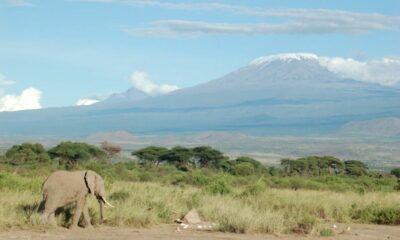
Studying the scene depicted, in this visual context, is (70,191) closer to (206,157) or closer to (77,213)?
(77,213)

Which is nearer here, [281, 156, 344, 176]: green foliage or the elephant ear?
the elephant ear

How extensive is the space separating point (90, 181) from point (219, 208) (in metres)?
3.55

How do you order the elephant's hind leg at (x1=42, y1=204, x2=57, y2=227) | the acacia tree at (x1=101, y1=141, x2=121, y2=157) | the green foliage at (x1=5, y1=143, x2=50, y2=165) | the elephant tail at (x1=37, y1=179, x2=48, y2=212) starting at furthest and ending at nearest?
the acacia tree at (x1=101, y1=141, x2=121, y2=157)
the green foliage at (x1=5, y1=143, x2=50, y2=165)
the elephant tail at (x1=37, y1=179, x2=48, y2=212)
the elephant's hind leg at (x1=42, y1=204, x2=57, y2=227)

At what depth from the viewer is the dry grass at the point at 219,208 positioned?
1612cm

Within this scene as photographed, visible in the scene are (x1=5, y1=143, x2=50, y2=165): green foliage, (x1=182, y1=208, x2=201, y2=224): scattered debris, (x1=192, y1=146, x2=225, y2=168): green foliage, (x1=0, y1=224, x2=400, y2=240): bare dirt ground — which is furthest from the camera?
(x1=192, y1=146, x2=225, y2=168): green foliage

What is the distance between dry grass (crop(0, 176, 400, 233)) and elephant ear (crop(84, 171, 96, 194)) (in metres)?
0.80

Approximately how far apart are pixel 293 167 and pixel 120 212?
1539 inches

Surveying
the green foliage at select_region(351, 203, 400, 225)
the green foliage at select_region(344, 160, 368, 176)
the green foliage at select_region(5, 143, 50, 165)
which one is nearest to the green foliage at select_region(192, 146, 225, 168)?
the green foliage at select_region(344, 160, 368, 176)

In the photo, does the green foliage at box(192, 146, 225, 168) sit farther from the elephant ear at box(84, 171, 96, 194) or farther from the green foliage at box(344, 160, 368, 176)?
the elephant ear at box(84, 171, 96, 194)

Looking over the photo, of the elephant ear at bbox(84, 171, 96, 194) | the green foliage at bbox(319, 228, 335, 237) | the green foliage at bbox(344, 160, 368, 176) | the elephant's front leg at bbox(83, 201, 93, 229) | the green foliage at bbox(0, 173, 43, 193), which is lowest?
the green foliage at bbox(344, 160, 368, 176)

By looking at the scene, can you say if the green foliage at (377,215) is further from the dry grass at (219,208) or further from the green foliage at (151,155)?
the green foliage at (151,155)

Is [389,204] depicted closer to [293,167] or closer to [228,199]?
[228,199]

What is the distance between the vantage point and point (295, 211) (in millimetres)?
18984

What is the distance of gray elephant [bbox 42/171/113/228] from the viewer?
15.3 m
